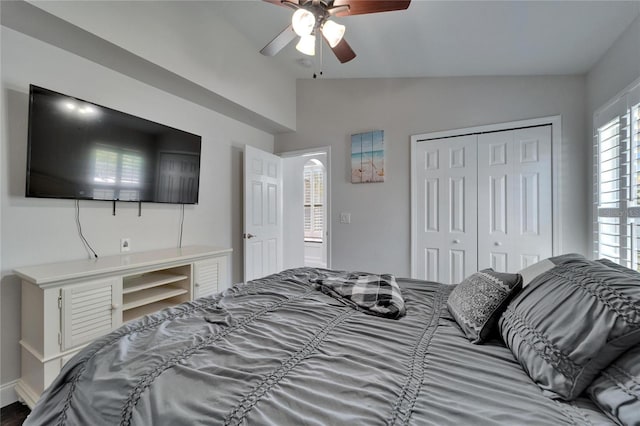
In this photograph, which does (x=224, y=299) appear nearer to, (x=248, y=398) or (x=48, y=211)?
(x=248, y=398)

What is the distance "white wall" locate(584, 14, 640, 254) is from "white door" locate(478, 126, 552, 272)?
0.28 m

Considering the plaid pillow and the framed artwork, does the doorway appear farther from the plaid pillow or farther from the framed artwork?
the plaid pillow

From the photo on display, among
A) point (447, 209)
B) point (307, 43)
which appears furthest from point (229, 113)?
point (447, 209)

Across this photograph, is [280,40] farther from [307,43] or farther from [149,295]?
[149,295]

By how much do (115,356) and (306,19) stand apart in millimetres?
2030

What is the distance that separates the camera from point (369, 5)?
1731 mm

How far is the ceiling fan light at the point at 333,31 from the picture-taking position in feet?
6.25

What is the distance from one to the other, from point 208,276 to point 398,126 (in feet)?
8.54

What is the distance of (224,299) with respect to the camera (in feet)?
4.58

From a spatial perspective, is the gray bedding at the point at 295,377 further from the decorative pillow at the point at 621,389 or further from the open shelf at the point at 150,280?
the open shelf at the point at 150,280

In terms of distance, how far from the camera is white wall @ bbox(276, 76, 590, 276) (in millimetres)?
2467

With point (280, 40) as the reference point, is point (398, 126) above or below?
below

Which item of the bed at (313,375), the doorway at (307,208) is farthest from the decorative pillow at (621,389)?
the doorway at (307,208)

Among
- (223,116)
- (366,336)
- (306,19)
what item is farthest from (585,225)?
(223,116)
